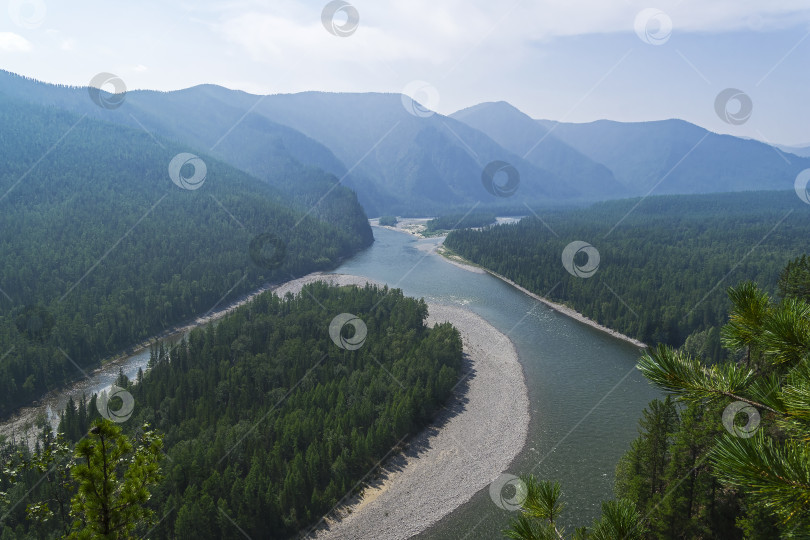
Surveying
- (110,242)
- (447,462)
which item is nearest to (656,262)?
(447,462)

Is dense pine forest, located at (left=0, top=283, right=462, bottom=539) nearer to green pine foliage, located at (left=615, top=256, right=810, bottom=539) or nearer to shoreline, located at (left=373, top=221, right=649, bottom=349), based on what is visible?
shoreline, located at (left=373, top=221, right=649, bottom=349)

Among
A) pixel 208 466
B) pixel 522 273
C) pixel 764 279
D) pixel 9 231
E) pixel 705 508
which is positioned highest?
pixel 764 279

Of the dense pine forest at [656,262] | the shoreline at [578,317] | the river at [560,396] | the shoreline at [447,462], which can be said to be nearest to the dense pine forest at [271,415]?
the shoreline at [447,462]

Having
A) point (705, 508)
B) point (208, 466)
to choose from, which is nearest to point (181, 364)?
point (208, 466)

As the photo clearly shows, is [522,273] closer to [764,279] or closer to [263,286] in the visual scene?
[764,279]

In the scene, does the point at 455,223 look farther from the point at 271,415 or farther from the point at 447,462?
the point at 447,462

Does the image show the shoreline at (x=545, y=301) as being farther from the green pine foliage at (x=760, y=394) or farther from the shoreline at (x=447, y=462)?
the green pine foliage at (x=760, y=394)
